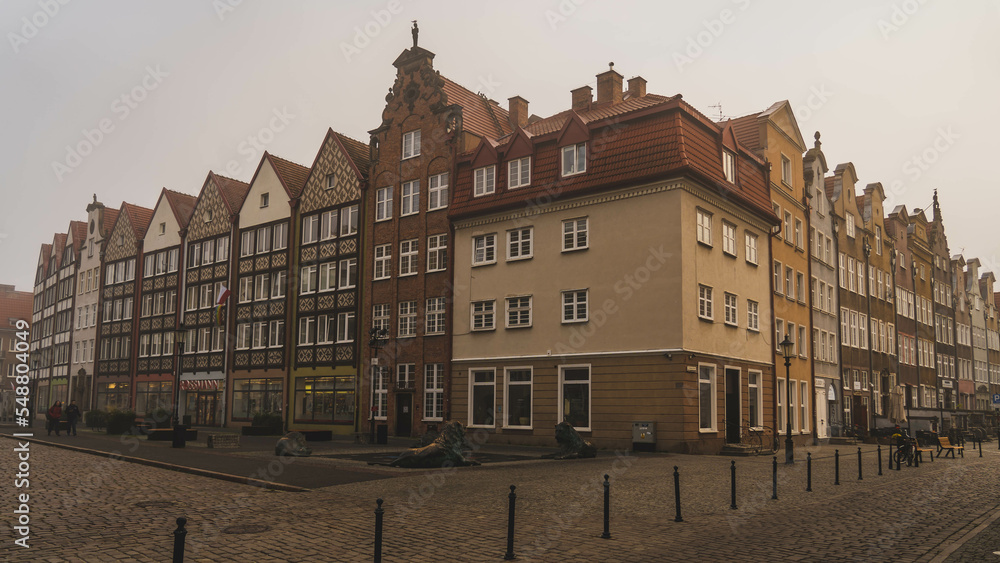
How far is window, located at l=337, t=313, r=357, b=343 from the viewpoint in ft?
143

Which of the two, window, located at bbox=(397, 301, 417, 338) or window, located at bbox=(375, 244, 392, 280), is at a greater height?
window, located at bbox=(375, 244, 392, 280)

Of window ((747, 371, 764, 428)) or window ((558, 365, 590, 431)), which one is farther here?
window ((747, 371, 764, 428))

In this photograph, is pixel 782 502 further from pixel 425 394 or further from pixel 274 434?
pixel 274 434

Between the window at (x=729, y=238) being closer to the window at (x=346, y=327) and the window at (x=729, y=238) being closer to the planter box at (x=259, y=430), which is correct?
the window at (x=346, y=327)

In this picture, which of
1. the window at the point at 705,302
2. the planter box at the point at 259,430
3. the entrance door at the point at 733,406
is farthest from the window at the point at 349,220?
the entrance door at the point at 733,406

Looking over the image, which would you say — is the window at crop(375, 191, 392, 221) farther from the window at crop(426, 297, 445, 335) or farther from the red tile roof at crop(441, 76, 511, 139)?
the window at crop(426, 297, 445, 335)

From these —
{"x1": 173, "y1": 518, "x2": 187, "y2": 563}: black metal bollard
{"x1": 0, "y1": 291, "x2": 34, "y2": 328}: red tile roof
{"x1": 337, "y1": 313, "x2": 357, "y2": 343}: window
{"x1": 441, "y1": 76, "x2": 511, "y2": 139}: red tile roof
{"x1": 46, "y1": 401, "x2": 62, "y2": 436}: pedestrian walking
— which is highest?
{"x1": 441, "y1": 76, "x2": 511, "y2": 139}: red tile roof

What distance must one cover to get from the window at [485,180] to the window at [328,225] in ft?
36.5

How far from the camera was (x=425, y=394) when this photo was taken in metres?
38.7

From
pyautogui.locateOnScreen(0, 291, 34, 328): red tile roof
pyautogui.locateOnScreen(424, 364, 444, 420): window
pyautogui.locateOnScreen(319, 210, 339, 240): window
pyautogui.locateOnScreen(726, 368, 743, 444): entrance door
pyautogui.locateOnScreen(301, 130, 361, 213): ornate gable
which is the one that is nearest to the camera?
pyautogui.locateOnScreen(726, 368, 743, 444): entrance door

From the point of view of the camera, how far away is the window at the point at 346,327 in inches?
1711

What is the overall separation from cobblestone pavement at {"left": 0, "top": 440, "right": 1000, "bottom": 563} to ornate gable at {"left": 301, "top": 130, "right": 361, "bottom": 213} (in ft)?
82.6

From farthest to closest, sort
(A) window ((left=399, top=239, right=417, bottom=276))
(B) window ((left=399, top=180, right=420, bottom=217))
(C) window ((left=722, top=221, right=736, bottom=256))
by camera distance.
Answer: (B) window ((left=399, top=180, right=420, bottom=217)), (A) window ((left=399, top=239, right=417, bottom=276)), (C) window ((left=722, top=221, right=736, bottom=256))

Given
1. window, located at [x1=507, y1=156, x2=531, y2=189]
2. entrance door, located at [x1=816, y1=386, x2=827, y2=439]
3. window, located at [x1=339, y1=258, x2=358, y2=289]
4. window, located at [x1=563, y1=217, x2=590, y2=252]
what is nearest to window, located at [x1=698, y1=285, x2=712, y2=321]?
window, located at [x1=563, y1=217, x2=590, y2=252]
